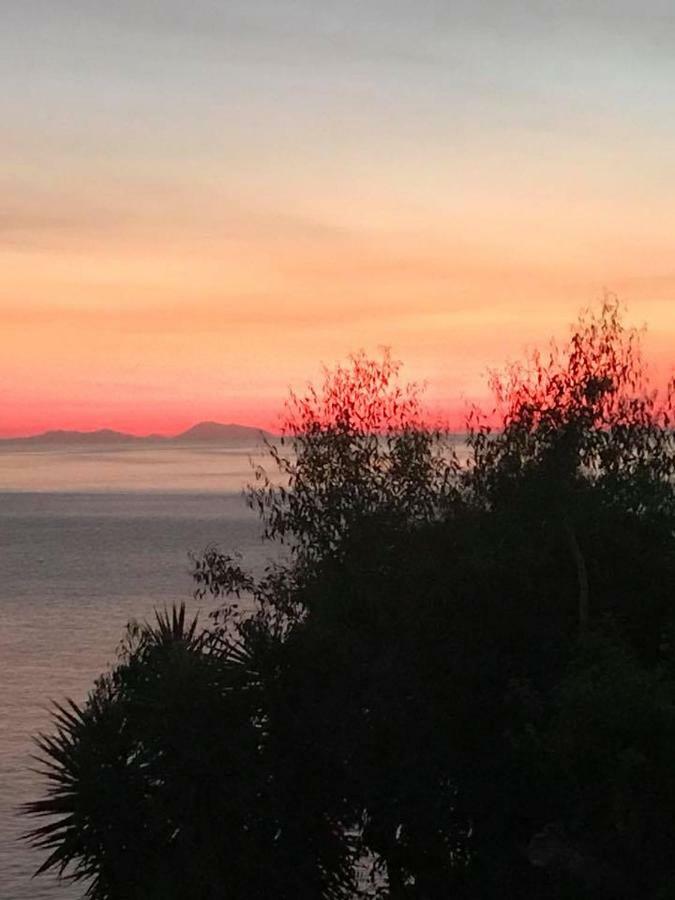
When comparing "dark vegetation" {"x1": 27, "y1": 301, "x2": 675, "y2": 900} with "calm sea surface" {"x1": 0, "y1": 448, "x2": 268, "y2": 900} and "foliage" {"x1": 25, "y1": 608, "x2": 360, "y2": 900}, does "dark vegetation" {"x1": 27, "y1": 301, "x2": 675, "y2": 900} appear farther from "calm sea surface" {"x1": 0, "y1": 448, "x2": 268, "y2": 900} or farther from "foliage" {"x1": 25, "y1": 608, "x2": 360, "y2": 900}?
"calm sea surface" {"x1": 0, "y1": 448, "x2": 268, "y2": 900}

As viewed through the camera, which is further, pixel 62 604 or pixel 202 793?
pixel 62 604

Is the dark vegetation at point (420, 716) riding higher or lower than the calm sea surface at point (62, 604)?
higher

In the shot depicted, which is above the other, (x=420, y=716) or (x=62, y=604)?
(x=420, y=716)

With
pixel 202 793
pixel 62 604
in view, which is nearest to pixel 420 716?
pixel 202 793

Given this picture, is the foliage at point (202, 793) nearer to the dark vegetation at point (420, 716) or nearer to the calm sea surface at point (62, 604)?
the dark vegetation at point (420, 716)

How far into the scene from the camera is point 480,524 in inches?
1003

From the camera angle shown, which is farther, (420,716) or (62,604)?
(62,604)

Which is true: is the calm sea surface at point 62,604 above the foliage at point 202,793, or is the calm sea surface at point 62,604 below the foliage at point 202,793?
below

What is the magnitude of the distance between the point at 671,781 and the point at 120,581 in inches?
3771

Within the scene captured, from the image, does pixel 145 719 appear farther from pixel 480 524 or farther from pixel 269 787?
pixel 480 524

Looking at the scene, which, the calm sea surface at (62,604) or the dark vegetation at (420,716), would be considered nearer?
the dark vegetation at (420,716)

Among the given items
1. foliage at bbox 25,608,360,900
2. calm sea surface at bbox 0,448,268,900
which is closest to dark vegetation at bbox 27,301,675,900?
foliage at bbox 25,608,360,900

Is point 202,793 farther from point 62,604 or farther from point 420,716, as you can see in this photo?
point 62,604

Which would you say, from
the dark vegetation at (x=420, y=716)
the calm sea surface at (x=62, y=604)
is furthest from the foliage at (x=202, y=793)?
the calm sea surface at (x=62, y=604)
